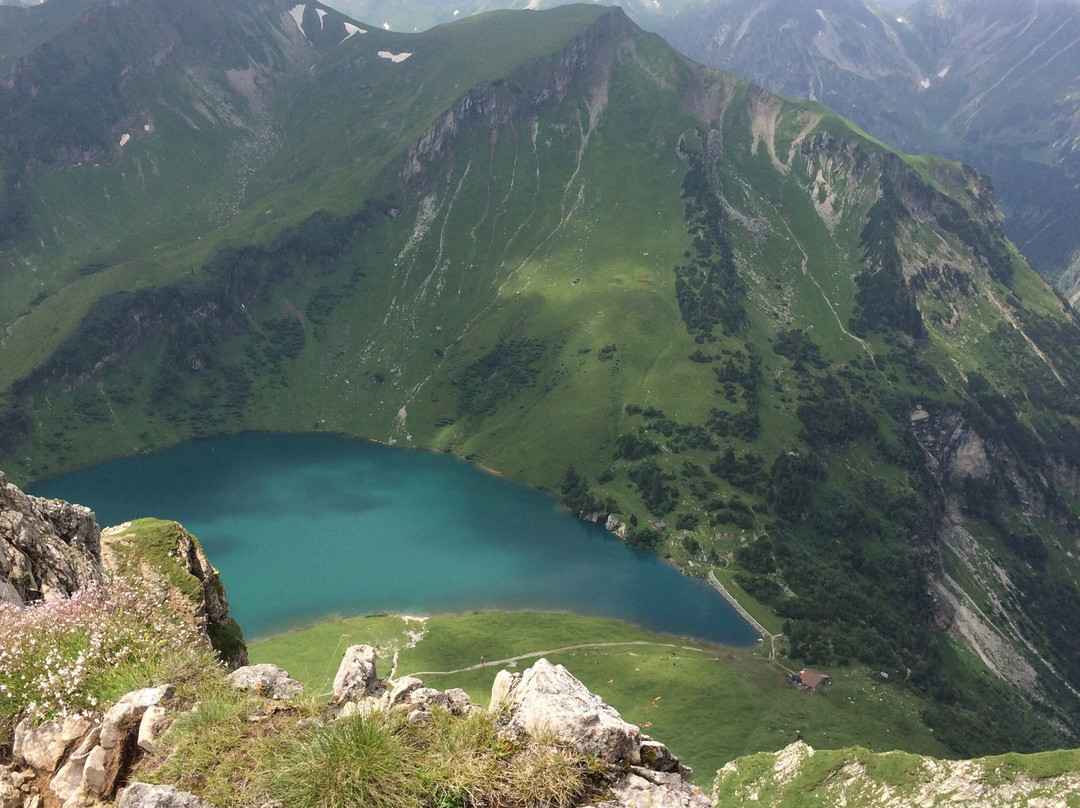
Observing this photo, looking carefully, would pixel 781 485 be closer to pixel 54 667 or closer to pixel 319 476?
pixel 319 476

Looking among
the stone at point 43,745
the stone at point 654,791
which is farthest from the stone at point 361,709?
the stone at point 43,745

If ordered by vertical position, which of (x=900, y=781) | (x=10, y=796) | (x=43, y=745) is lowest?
(x=900, y=781)

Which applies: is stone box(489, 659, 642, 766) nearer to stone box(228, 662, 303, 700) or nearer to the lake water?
stone box(228, 662, 303, 700)

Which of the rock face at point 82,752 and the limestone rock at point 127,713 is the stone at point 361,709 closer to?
the rock face at point 82,752

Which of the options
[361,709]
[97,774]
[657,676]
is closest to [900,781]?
[361,709]

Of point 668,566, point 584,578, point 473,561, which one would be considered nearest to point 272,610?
point 473,561

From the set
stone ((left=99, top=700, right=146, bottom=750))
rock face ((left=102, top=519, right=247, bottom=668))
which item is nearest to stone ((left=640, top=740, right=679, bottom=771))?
stone ((left=99, top=700, right=146, bottom=750))

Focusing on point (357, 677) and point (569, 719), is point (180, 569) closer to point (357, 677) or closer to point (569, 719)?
point (357, 677)
